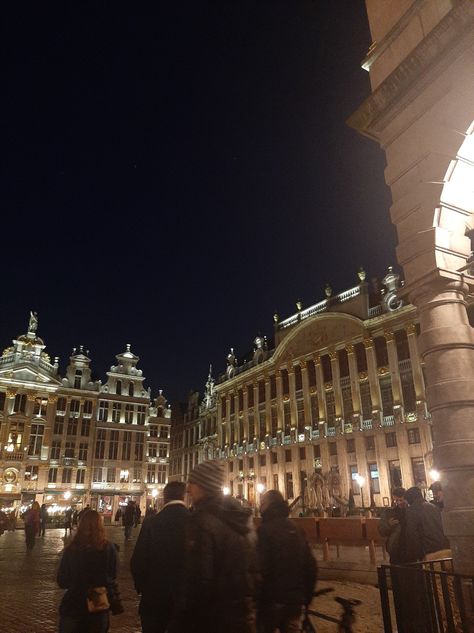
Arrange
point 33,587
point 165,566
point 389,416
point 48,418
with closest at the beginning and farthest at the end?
point 165,566, point 33,587, point 389,416, point 48,418

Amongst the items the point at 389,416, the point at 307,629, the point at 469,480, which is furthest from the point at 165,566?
the point at 389,416

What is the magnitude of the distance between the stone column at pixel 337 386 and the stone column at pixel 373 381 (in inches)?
126

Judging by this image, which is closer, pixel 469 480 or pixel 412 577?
pixel 412 577

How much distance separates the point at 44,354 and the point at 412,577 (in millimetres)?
59867

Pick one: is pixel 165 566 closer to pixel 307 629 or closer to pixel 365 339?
pixel 307 629

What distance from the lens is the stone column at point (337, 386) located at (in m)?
38.8

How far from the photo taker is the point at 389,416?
3494 centimetres

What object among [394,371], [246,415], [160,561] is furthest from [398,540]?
[246,415]

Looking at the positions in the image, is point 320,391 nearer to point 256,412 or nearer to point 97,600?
point 256,412

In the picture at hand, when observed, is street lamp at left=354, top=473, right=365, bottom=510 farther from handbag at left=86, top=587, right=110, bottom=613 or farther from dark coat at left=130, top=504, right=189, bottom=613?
handbag at left=86, top=587, right=110, bottom=613

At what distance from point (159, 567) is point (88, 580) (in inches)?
26.0

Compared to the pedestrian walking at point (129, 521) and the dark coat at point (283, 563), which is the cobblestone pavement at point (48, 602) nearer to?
the dark coat at point (283, 563)

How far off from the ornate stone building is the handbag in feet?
173

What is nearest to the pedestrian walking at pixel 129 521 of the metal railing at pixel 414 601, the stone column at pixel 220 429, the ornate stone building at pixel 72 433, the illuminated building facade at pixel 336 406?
the illuminated building facade at pixel 336 406
